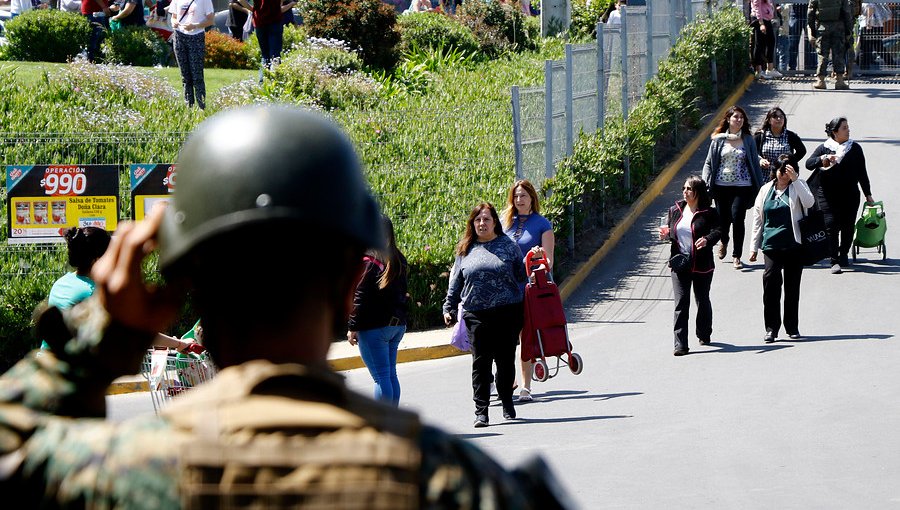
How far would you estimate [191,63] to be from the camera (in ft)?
61.9

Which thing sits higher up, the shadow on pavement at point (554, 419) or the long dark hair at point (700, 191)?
the long dark hair at point (700, 191)

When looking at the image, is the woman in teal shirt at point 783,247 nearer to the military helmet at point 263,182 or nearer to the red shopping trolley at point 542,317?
the red shopping trolley at point 542,317

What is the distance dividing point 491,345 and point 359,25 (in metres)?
13.5

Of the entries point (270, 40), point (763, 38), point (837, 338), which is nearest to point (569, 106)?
point (837, 338)

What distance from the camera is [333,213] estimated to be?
1.65 meters

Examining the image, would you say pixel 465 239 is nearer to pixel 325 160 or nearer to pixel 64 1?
pixel 325 160

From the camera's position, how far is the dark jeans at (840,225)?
577 inches

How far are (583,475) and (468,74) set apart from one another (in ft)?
47.2

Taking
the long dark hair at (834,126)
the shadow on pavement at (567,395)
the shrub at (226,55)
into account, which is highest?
the shrub at (226,55)

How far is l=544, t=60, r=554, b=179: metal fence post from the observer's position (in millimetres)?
15188

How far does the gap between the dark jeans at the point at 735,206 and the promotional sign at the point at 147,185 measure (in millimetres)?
6470

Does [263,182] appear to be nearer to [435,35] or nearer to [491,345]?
[491,345]

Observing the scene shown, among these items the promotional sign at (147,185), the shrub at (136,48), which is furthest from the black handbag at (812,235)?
the shrub at (136,48)

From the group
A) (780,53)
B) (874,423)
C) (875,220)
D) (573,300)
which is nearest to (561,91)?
(573,300)
